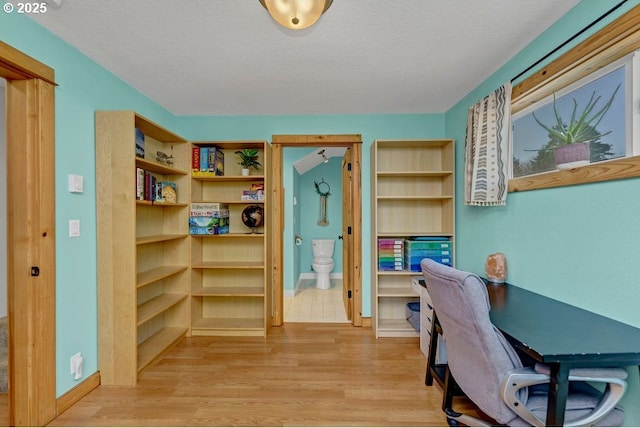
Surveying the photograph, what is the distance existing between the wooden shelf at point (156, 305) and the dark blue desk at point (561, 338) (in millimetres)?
2367

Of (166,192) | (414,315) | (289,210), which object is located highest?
(166,192)

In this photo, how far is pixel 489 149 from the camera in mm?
2072

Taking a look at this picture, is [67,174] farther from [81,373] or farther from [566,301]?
[566,301]

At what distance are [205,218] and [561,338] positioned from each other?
2.73m

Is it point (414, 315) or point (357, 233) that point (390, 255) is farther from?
point (414, 315)

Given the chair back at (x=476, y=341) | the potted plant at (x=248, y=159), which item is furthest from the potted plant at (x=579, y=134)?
the potted plant at (x=248, y=159)

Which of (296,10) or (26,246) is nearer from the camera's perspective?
(296,10)

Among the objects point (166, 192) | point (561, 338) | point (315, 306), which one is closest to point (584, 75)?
point (561, 338)

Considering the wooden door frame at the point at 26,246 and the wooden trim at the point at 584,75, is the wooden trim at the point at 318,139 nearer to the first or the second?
the wooden trim at the point at 584,75

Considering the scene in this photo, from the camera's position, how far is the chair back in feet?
3.75

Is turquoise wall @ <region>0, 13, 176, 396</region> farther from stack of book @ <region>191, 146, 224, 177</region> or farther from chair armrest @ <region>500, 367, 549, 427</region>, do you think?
chair armrest @ <region>500, 367, 549, 427</region>

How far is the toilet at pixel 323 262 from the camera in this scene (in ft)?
15.3

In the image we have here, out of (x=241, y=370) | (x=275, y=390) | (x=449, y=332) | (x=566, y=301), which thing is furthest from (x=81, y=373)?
(x=566, y=301)

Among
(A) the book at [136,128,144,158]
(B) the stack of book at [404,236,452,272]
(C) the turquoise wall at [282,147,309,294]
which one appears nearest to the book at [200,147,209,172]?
(A) the book at [136,128,144,158]
